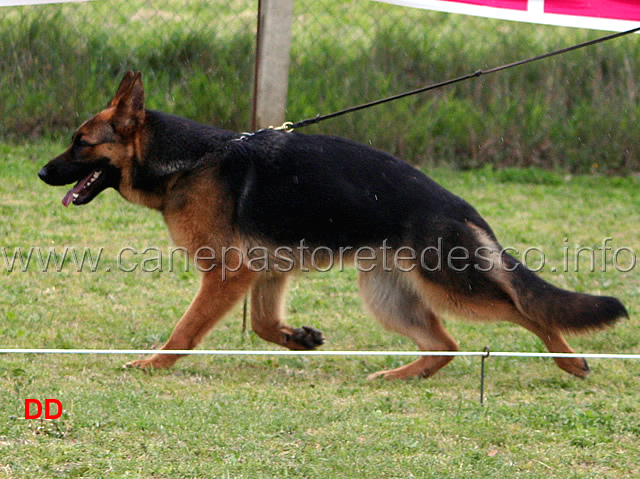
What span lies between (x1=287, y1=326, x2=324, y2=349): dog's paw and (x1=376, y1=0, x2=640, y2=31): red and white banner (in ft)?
7.08

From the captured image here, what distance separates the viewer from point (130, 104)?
193 inches

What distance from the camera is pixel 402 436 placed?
3.80 meters

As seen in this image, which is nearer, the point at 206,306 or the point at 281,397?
the point at 281,397

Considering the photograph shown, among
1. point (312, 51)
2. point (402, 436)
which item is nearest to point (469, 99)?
point (312, 51)

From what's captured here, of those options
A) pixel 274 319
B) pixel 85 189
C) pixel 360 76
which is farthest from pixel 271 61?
pixel 360 76

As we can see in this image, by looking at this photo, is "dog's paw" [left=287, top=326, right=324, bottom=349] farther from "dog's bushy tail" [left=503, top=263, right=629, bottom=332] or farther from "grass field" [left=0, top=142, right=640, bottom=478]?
"dog's bushy tail" [left=503, top=263, right=629, bottom=332]

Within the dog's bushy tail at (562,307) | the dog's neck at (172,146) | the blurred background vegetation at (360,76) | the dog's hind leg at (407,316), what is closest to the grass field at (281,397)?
the dog's hind leg at (407,316)

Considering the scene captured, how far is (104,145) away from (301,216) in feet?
3.69

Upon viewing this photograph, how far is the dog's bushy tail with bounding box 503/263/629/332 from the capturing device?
4656 millimetres

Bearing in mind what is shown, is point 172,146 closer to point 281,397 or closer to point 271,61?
point 271,61

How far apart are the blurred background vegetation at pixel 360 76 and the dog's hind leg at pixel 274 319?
14.1 ft

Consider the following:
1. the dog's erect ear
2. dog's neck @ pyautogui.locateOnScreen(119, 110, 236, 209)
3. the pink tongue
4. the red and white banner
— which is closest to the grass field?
the pink tongue

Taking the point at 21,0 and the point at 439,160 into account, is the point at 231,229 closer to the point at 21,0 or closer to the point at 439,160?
the point at 21,0

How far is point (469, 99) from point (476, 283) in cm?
571
